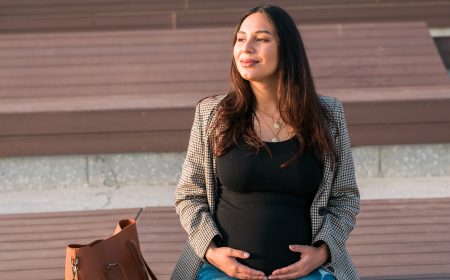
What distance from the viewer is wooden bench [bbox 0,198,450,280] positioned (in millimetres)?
3335

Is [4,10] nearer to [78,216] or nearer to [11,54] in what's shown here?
[11,54]

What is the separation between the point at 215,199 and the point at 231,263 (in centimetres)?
25

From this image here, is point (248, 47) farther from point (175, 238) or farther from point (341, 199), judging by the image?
point (175, 238)

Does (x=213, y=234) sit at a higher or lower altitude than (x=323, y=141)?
lower

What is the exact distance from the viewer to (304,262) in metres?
2.44

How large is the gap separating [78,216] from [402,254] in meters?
1.61

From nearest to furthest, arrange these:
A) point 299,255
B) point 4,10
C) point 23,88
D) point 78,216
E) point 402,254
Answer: point 299,255, point 402,254, point 78,216, point 23,88, point 4,10

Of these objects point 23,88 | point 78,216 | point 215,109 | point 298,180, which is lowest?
point 78,216

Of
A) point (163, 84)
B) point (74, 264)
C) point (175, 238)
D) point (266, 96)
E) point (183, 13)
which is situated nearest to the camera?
point (74, 264)

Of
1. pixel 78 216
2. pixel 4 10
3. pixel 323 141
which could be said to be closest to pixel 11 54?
pixel 4 10

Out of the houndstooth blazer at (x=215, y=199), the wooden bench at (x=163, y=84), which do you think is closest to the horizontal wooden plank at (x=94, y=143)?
the wooden bench at (x=163, y=84)

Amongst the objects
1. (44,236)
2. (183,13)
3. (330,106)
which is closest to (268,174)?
(330,106)

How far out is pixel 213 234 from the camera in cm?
250

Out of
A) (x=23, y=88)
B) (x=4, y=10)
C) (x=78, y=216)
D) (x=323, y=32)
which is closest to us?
(x=78, y=216)
